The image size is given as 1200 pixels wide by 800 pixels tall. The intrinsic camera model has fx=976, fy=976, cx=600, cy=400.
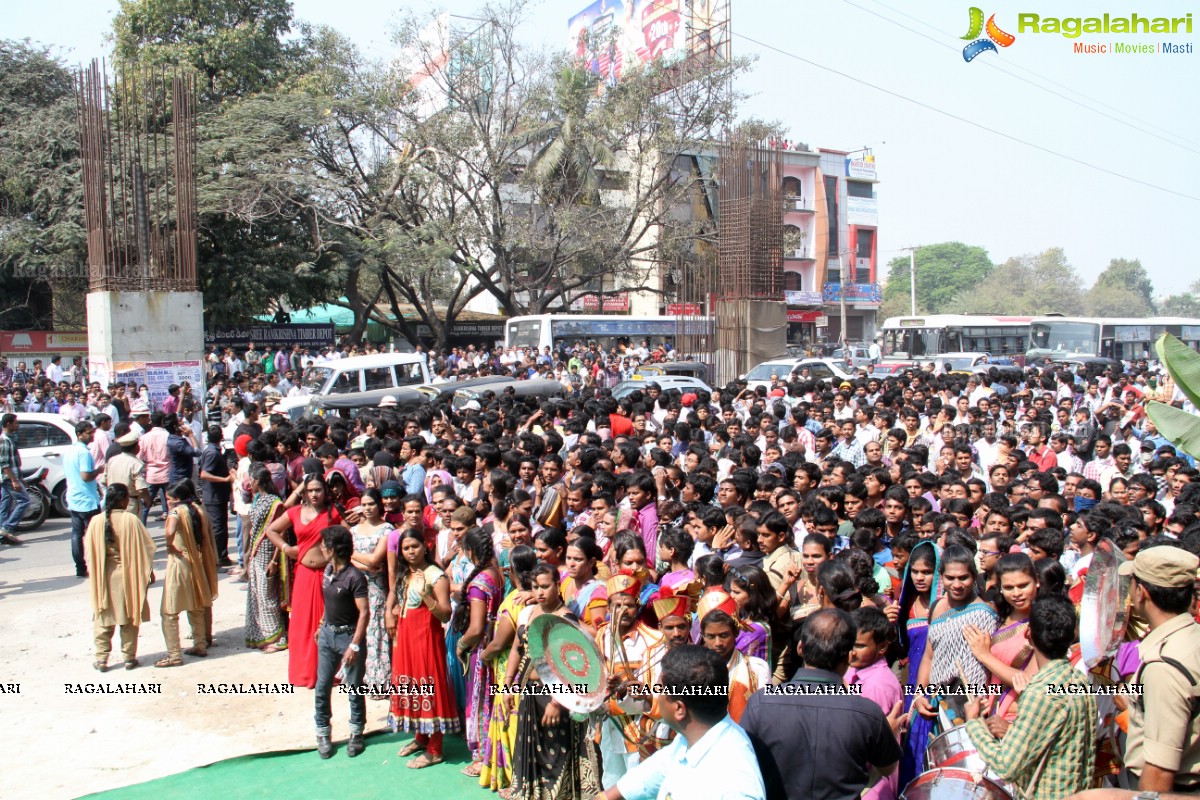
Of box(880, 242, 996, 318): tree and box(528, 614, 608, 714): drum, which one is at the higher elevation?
box(880, 242, 996, 318): tree

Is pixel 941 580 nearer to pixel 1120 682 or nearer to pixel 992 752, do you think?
pixel 1120 682

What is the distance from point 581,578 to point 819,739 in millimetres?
2006

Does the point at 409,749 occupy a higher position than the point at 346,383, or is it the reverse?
the point at 346,383

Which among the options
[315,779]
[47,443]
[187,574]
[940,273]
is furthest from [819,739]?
[940,273]

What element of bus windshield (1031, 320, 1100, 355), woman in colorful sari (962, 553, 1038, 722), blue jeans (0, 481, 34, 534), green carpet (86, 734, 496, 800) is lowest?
green carpet (86, 734, 496, 800)

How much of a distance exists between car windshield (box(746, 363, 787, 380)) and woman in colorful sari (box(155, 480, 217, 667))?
14.2m

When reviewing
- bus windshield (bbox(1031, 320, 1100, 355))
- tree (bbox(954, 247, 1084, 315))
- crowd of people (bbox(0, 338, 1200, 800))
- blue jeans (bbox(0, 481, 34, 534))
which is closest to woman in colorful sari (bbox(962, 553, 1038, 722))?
crowd of people (bbox(0, 338, 1200, 800))

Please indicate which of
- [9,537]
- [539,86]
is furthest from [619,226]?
[9,537]

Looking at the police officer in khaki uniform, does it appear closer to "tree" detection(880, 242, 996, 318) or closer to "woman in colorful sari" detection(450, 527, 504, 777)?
"woman in colorful sari" detection(450, 527, 504, 777)

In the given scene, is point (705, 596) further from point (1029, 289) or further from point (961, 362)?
point (1029, 289)

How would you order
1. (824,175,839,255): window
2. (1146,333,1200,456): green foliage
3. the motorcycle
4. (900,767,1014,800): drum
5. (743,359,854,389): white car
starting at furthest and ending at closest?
(824,175,839,255): window
(743,359,854,389): white car
the motorcycle
(1146,333,1200,456): green foliage
(900,767,1014,800): drum

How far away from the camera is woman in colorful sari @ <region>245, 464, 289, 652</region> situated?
23.6ft

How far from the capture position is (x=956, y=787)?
3166 mm

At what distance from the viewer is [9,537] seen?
10.8 meters
